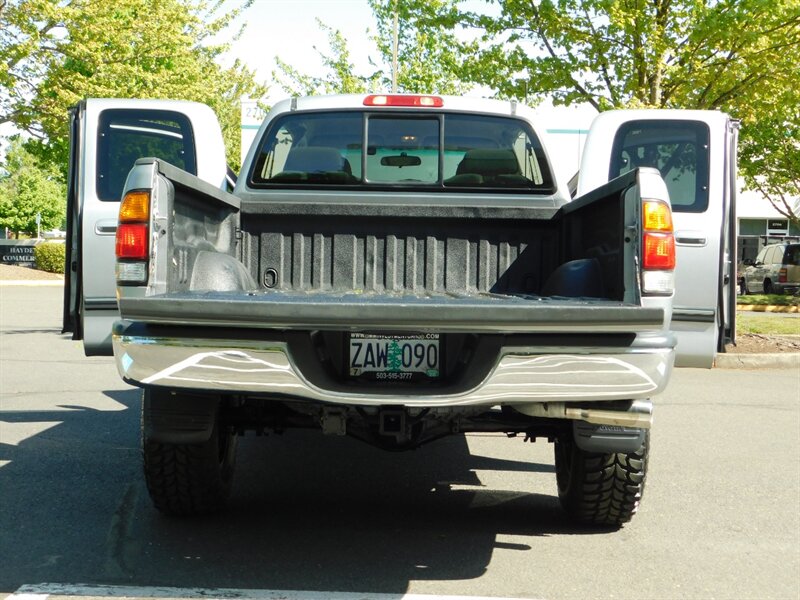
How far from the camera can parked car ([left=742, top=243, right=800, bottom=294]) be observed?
30906 millimetres

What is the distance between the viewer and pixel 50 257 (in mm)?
36812

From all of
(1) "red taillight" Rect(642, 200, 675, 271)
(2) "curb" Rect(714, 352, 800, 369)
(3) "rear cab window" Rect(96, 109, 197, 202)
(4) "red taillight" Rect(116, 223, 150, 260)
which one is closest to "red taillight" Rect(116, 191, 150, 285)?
(4) "red taillight" Rect(116, 223, 150, 260)

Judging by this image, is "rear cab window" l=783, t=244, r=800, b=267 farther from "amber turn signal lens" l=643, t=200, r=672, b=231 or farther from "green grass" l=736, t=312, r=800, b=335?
"amber turn signal lens" l=643, t=200, r=672, b=231

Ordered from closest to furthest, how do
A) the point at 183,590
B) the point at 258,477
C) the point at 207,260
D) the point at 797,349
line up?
the point at 183,590 → the point at 207,260 → the point at 258,477 → the point at 797,349

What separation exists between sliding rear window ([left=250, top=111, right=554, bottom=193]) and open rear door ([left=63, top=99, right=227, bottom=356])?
107cm

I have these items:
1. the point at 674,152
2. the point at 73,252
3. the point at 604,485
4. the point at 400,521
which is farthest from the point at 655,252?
the point at 73,252

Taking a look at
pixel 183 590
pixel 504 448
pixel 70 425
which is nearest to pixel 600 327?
pixel 183 590

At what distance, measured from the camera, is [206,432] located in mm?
4266

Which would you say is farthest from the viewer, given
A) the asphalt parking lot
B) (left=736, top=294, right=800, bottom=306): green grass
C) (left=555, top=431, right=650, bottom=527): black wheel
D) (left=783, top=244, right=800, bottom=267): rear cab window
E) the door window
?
(left=783, top=244, right=800, bottom=267): rear cab window

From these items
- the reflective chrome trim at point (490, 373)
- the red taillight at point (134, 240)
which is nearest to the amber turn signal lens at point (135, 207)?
the red taillight at point (134, 240)

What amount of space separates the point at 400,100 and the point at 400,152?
0.32m

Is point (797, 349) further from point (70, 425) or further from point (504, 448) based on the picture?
point (70, 425)

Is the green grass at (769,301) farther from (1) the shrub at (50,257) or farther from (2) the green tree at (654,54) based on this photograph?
(1) the shrub at (50,257)

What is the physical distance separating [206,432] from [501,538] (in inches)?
60.3
